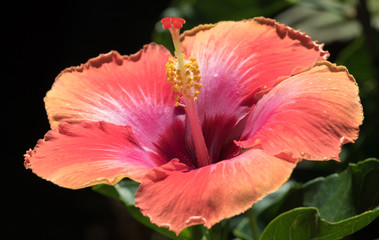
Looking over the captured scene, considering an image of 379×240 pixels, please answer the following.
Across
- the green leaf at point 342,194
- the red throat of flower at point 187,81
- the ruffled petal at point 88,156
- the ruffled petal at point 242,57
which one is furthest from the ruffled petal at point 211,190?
the green leaf at point 342,194

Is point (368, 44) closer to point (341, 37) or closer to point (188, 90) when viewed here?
point (341, 37)

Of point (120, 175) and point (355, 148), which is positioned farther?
point (355, 148)

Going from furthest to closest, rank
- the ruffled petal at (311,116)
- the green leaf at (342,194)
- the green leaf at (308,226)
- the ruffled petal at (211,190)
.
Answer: the green leaf at (342,194) < the green leaf at (308,226) < the ruffled petal at (311,116) < the ruffled petal at (211,190)

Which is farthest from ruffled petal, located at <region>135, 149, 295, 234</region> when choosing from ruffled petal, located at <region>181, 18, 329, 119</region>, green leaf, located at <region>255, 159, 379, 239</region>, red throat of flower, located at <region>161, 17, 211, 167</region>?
green leaf, located at <region>255, 159, 379, 239</region>

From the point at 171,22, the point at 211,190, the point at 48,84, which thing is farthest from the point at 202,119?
the point at 48,84

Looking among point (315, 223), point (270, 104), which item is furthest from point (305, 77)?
point (315, 223)

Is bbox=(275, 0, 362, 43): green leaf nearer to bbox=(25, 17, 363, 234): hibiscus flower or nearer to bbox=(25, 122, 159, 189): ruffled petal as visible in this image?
bbox=(25, 17, 363, 234): hibiscus flower

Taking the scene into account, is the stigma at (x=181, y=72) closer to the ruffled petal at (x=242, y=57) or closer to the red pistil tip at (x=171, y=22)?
the red pistil tip at (x=171, y=22)
